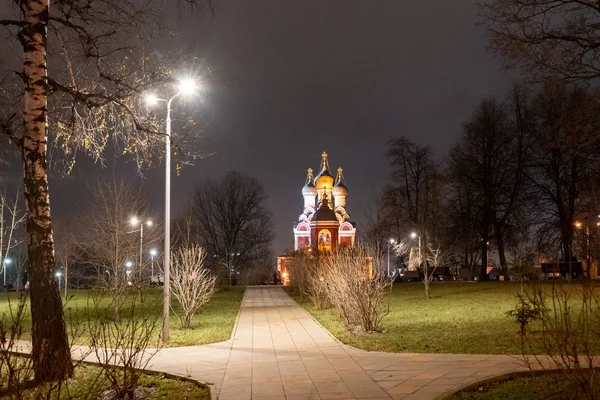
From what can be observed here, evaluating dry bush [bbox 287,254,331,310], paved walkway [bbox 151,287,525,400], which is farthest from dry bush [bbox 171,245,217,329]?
dry bush [bbox 287,254,331,310]

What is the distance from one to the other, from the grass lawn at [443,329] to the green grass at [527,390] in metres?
2.54

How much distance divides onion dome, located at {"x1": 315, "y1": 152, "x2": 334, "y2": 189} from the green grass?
5350 centimetres

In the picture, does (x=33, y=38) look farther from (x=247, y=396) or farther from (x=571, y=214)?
(x=571, y=214)

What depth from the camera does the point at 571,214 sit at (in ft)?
106

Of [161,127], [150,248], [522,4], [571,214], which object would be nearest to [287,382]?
[161,127]

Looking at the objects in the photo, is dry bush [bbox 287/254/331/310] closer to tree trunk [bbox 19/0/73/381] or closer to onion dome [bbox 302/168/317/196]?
tree trunk [bbox 19/0/73/381]

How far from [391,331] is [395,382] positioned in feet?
18.3

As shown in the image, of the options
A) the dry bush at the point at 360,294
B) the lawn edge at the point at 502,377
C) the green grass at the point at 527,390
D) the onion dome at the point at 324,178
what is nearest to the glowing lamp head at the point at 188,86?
the dry bush at the point at 360,294

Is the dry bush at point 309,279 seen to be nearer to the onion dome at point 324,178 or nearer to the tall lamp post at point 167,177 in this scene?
the tall lamp post at point 167,177

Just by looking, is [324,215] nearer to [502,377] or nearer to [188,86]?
[188,86]

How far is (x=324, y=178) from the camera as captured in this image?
6138 centimetres

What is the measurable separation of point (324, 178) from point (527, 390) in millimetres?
54515

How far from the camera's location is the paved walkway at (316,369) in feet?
25.0

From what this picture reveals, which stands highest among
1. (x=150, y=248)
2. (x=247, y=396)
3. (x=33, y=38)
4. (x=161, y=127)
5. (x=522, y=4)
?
(x=522, y=4)
